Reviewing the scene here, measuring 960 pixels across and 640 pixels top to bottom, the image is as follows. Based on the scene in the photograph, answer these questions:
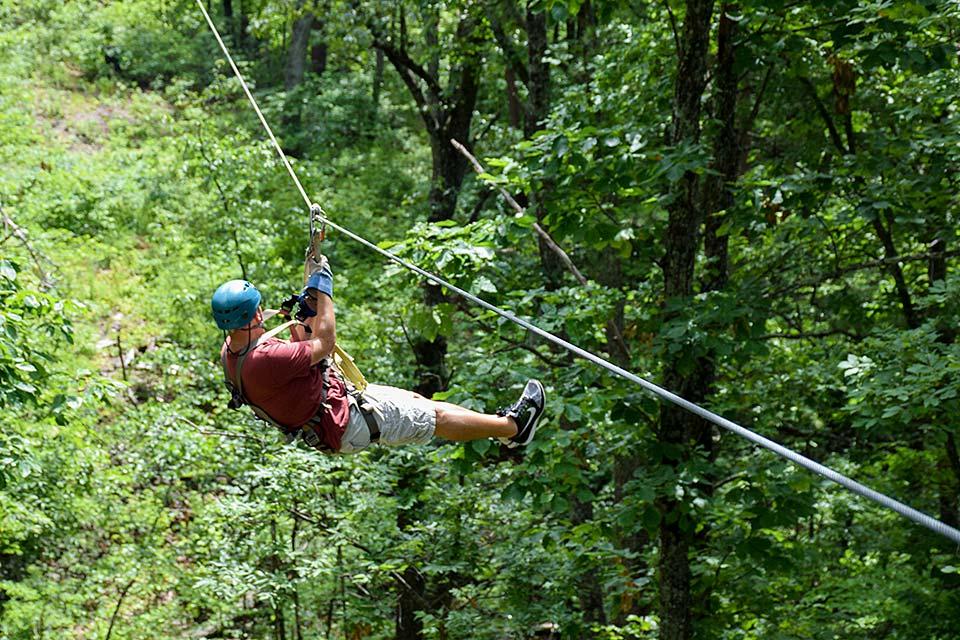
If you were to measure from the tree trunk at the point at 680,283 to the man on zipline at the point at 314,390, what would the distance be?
1.52 meters

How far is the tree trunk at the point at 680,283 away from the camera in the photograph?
564cm

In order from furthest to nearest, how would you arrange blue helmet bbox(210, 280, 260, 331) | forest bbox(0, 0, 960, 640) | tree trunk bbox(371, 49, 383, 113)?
1. tree trunk bbox(371, 49, 383, 113)
2. forest bbox(0, 0, 960, 640)
3. blue helmet bbox(210, 280, 260, 331)

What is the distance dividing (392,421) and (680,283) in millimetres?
2202

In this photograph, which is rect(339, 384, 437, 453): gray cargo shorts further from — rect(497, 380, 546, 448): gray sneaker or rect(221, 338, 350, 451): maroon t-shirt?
rect(497, 380, 546, 448): gray sneaker

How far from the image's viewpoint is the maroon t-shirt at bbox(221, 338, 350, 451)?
160 inches

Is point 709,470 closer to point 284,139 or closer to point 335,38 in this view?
point 335,38

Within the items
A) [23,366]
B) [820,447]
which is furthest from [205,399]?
[820,447]

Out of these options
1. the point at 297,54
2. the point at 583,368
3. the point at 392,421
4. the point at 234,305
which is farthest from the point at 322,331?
the point at 297,54

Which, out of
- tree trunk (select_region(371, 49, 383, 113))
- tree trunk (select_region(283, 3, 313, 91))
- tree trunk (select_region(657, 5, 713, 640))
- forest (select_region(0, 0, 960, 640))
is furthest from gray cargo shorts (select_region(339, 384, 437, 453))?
tree trunk (select_region(283, 3, 313, 91))

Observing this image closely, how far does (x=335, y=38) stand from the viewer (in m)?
11.0

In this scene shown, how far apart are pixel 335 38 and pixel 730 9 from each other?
19.8 feet

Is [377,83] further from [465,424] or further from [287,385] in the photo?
[287,385]

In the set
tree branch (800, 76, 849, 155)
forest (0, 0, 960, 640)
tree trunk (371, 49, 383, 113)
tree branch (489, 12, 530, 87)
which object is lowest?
forest (0, 0, 960, 640)

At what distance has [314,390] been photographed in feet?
13.9
